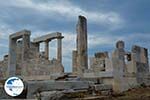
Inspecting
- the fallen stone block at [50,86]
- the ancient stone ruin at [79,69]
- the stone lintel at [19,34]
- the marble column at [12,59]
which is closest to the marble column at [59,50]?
the ancient stone ruin at [79,69]

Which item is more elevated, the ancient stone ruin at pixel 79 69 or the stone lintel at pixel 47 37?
the stone lintel at pixel 47 37

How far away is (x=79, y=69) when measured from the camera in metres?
21.0

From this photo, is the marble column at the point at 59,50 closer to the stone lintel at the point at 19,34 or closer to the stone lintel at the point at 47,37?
the stone lintel at the point at 47,37

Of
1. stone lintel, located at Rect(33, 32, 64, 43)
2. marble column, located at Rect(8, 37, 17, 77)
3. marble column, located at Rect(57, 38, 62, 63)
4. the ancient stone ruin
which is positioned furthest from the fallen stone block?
marble column, located at Rect(57, 38, 62, 63)

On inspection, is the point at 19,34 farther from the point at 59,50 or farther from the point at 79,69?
the point at 79,69

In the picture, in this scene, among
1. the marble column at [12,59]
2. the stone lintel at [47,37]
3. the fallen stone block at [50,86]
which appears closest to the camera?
the fallen stone block at [50,86]

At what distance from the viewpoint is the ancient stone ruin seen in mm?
10102

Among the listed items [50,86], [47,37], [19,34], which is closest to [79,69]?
[19,34]

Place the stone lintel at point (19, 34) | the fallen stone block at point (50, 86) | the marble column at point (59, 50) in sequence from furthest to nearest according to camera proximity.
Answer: the marble column at point (59, 50) → the stone lintel at point (19, 34) → the fallen stone block at point (50, 86)

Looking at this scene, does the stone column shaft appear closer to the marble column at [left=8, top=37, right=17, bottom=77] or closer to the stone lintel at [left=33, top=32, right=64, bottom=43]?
the marble column at [left=8, top=37, right=17, bottom=77]

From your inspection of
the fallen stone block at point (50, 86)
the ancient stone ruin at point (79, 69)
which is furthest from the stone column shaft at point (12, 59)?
the fallen stone block at point (50, 86)

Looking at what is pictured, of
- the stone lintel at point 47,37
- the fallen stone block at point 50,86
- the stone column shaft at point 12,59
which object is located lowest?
the fallen stone block at point 50,86

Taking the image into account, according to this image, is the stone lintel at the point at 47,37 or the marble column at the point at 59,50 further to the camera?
the marble column at the point at 59,50

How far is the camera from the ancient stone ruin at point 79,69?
10.1 m
